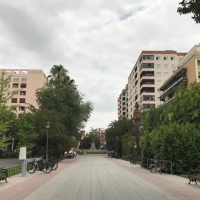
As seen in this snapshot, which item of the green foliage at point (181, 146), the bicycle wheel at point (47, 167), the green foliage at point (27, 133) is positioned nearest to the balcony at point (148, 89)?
the green foliage at point (27, 133)

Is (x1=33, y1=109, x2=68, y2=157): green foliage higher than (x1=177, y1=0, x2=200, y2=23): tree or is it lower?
lower

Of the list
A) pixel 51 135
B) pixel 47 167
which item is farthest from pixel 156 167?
pixel 51 135

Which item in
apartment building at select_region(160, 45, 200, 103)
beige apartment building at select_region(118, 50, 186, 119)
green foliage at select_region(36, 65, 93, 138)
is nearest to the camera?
green foliage at select_region(36, 65, 93, 138)

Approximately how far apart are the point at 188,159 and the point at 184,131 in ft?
5.93

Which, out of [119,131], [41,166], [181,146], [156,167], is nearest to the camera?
[181,146]

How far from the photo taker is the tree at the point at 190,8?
7528 millimetres

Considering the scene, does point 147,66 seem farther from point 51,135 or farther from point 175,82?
point 51,135

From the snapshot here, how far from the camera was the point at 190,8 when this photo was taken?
25.3 ft

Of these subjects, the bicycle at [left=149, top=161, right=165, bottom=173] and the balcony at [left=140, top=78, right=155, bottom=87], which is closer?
the bicycle at [left=149, top=161, right=165, bottom=173]

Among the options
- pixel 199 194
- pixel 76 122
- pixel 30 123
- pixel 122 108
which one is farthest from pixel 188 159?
pixel 122 108

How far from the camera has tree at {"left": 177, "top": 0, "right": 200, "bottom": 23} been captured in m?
7.53

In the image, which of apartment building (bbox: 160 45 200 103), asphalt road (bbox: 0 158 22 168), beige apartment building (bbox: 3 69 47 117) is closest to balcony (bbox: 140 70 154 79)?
apartment building (bbox: 160 45 200 103)

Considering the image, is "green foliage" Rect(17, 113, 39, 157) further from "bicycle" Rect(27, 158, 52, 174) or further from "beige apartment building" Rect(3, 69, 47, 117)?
"beige apartment building" Rect(3, 69, 47, 117)

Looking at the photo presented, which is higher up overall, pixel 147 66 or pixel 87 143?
pixel 147 66
